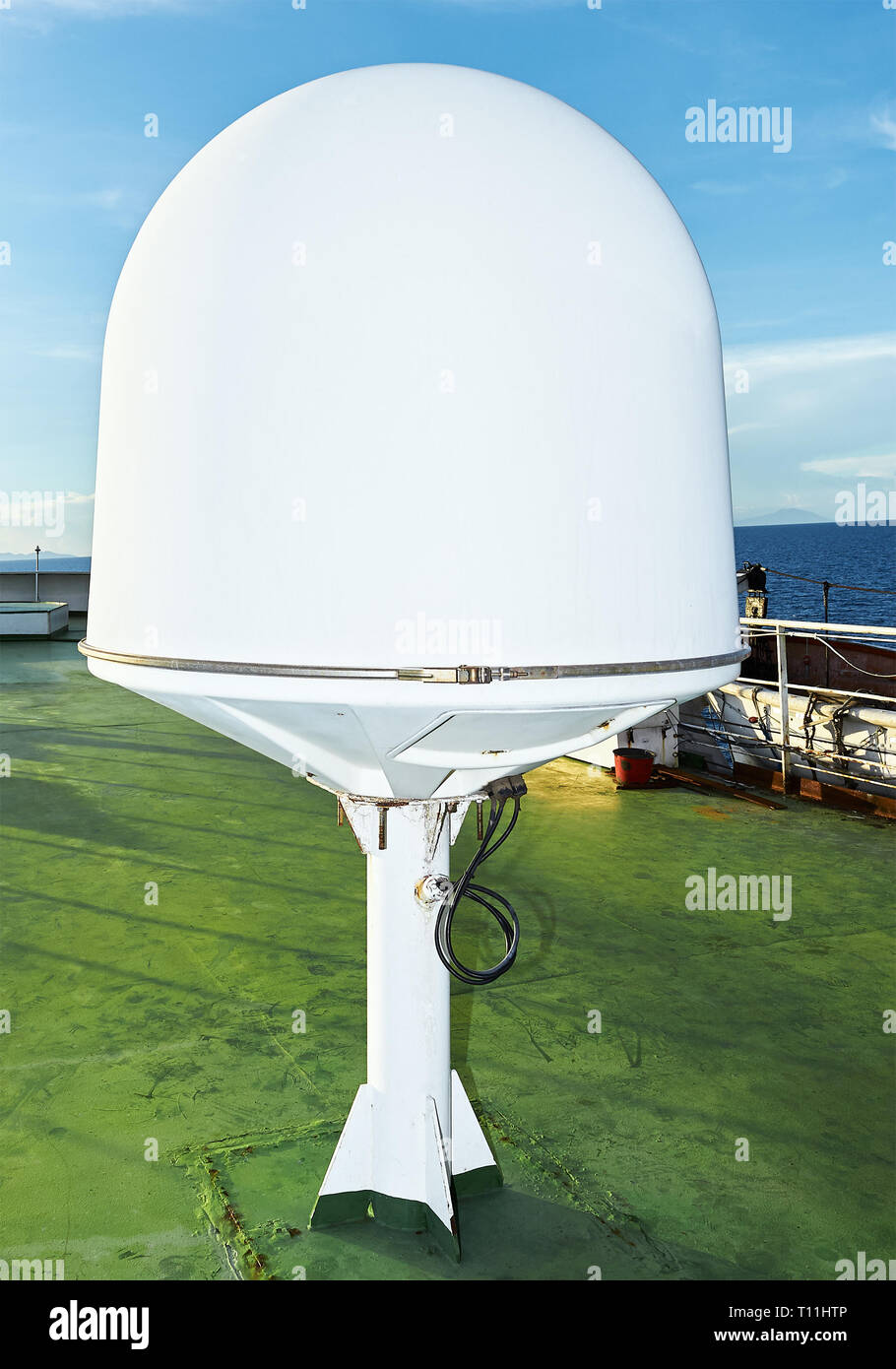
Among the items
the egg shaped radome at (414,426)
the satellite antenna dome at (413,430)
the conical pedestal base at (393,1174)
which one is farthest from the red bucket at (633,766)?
the egg shaped radome at (414,426)

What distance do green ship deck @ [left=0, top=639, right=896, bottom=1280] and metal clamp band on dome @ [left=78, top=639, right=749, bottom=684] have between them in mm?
1971

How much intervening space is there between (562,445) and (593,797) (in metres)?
6.95

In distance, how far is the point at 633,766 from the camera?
9141mm

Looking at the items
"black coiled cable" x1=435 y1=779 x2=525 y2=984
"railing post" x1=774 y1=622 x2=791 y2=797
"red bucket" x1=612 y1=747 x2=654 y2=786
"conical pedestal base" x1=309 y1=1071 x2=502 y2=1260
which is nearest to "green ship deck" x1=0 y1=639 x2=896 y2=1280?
"conical pedestal base" x1=309 y1=1071 x2=502 y2=1260

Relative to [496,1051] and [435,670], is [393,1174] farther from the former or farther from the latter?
[435,670]

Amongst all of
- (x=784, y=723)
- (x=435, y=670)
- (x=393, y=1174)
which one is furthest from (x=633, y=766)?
(x=435, y=670)

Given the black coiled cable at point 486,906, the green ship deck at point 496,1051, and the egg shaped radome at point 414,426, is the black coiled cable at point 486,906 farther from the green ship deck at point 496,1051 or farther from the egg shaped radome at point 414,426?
the green ship deck at point 496,1051

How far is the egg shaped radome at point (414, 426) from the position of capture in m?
2.14

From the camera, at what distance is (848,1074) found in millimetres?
4414

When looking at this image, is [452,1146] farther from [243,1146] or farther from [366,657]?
[366,657]

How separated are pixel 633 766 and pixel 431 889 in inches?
248

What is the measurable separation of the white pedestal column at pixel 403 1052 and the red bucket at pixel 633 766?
591 centimetres

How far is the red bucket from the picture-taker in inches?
360

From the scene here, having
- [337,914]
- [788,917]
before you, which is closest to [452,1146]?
[337,914]
